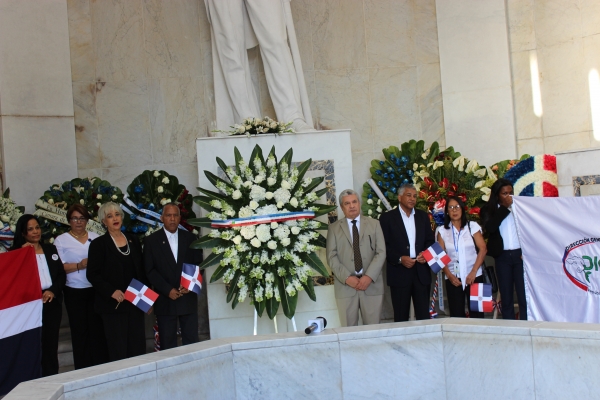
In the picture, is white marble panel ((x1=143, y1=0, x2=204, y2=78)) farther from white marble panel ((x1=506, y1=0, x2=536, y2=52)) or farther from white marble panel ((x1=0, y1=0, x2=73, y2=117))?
white marble panel ((x1=506, y1=0, x2=536, y2=52))

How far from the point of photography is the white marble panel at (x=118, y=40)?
770 centimetres

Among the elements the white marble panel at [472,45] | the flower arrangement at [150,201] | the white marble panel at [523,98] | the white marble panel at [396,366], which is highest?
the white marble panel at [472,45]

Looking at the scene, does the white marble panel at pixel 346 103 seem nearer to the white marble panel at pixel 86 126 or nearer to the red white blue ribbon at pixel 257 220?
the white marble panel at pixel 86 126

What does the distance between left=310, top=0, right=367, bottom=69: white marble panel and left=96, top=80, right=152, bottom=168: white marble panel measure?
2.04 metres

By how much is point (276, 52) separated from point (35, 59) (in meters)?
2.47

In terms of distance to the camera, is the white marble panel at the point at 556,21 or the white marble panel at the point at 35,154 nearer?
the white marble panel at the point at 35,154

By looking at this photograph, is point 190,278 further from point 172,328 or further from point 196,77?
point 196,77

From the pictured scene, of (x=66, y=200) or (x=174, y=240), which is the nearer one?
(x=174, y=240)

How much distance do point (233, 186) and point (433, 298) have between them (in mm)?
2046

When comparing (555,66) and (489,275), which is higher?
(555,66)

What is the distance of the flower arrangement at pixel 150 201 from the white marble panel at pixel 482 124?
9.78 feet

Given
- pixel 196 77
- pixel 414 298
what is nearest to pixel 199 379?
pixel 414 298

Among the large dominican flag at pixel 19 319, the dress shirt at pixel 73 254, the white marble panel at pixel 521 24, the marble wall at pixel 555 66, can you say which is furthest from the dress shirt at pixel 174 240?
the white marble panel at pixel 521 24

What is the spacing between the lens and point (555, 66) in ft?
24.0
